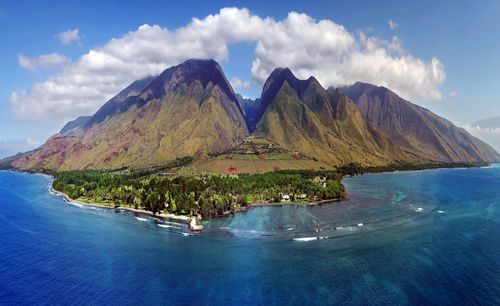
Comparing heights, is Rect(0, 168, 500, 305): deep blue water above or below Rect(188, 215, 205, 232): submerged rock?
below

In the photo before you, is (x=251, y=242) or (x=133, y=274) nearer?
(x=133, y=274)

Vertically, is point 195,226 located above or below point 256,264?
above

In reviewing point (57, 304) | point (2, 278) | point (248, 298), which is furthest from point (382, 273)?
point (2, 278)

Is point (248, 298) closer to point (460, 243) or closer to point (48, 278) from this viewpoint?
point (48, 278)

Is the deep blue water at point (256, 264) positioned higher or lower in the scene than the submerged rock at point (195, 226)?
lower

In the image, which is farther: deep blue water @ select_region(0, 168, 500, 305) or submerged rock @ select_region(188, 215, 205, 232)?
submerged rock @ select_region(188, 215, 205, 232)

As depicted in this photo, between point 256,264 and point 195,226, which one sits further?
point 195,226

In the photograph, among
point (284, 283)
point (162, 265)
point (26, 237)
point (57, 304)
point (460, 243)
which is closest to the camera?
point (57, 304)

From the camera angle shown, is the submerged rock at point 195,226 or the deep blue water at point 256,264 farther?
the submerged rock at point 195,226
